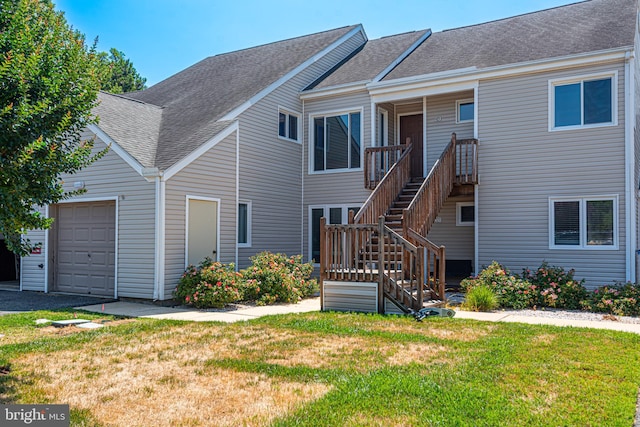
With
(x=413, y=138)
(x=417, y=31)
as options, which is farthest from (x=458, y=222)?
(x=417, y=31)

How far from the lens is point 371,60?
1750 centimetres

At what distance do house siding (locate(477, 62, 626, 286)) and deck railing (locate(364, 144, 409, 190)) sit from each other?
2350mm

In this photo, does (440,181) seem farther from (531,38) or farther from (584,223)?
(531,38)

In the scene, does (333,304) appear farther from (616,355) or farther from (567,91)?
(567,91)

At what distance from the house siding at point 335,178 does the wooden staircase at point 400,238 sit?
87cm

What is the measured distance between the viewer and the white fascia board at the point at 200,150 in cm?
1168

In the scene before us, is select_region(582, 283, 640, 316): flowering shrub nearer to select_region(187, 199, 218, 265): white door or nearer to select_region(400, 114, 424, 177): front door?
select_region(400, 114, 424, 177): front door

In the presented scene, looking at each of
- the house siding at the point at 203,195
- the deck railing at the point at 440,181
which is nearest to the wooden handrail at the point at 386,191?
the deck railing at the point at 440,181

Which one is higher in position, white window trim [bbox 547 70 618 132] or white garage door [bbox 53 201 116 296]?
white window trim [bbox 547 70 618 132]

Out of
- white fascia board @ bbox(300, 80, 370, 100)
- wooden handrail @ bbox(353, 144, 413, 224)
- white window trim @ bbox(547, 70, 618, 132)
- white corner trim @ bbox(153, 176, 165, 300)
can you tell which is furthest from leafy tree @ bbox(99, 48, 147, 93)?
white window trim @ bbox(547, 70, 618, 132)

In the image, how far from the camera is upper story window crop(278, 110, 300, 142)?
15.9 meters

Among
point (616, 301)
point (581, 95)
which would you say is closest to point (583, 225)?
point (616, 301)

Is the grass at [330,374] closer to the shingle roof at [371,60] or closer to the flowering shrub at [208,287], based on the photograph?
the flowering shrub at [208,287]

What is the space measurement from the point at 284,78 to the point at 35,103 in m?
10.6
